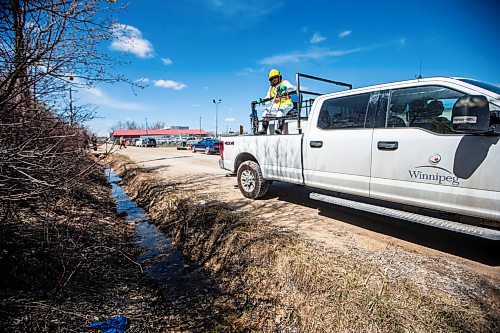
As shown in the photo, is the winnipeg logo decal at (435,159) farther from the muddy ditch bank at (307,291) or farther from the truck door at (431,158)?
the muddy ditch bank at (307,291)

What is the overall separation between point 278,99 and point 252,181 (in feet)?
7.63

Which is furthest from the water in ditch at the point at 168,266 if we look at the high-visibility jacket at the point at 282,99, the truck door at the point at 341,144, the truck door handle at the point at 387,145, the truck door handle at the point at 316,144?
the high-visibility jacket at the point at 282,99

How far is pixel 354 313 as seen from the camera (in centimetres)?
268

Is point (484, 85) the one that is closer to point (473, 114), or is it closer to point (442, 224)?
point (473, 114)

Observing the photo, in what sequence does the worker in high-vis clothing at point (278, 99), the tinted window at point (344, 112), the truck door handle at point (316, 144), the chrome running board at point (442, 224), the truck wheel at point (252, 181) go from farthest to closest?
the worker in high-vis clothing at point (278, 99) → the truck wheel at point (252, 181) → the truck door handle at point (316, 144) → the tinted window at point (344, 112) → the chrome running board at point (442, 224)

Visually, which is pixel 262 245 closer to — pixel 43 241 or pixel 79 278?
pixel 79 278

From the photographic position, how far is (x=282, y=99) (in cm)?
675

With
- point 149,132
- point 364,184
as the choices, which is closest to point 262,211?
point 364,184

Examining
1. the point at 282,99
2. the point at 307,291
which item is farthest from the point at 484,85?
the point at 282,99

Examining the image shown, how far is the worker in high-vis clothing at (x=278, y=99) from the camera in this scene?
663 centimetres

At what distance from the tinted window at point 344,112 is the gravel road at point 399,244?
5.74 ft

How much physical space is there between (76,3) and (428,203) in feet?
14.4

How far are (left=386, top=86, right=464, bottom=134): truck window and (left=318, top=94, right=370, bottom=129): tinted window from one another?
1.34ft

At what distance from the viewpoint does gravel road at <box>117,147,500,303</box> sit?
292 cm
